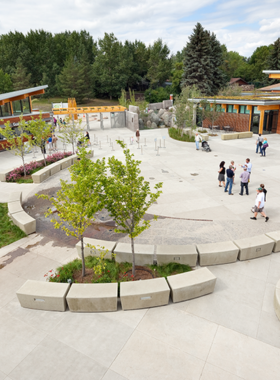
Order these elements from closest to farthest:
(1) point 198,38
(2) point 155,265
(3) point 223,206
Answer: (2) point 155,265 → (3) point 223,206 → (1) point 198,38

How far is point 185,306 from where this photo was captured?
7062 mm

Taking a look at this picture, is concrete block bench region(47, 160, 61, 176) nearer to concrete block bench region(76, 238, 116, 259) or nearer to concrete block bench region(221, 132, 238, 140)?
concrete block bench region(76, 238, 116, 259)

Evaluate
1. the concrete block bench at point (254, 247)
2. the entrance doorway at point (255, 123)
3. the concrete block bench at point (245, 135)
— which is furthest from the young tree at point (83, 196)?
the entrance doorway at point (255, 123)

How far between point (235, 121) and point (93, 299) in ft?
96.6

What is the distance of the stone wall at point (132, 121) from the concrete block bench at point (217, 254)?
2668cm

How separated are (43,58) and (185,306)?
7466cm

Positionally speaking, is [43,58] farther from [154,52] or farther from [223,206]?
[223,206]

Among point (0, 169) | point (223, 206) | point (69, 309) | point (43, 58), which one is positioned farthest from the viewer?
point (43, 58)

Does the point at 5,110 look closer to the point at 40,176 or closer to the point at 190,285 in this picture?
the point at 40,176

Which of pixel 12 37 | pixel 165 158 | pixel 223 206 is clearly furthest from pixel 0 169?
pixel 12 37

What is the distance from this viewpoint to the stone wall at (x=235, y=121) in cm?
3102

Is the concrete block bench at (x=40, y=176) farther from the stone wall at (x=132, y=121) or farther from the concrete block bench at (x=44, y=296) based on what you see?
the stone wall at (x=132, y=121)

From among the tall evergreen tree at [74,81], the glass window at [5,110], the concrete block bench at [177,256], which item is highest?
the tall evergreen tree at [74,81]

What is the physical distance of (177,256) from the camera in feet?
27.4
